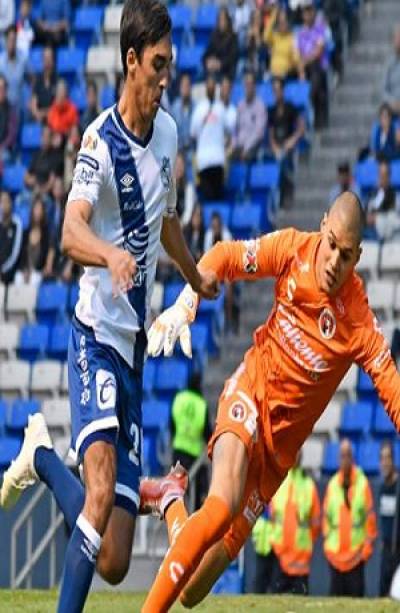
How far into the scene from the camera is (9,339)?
2602cm

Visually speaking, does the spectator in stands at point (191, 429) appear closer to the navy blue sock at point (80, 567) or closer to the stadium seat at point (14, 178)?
the stadium seat at point (14, 178)

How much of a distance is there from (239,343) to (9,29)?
7.21m

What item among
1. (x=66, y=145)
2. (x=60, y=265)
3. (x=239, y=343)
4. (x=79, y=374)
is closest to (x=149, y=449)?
(x=239, y=343)

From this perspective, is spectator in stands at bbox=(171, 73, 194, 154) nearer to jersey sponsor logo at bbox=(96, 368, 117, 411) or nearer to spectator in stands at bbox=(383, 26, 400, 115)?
spectator in stands at bbox=(383, 26, 400, 115)

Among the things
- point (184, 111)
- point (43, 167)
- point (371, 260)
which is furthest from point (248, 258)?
point (43, 167)

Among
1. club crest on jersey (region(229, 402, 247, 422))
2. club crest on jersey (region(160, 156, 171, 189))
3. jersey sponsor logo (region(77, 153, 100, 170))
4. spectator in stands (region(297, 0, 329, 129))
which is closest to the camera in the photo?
jersey sponsor logo (region(77, 153, 100, 170))

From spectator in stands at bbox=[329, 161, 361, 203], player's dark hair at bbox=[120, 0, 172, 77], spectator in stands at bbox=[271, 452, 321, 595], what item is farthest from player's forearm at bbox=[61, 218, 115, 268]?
spectator in stands at bbox=[329, 161, 361, 203]

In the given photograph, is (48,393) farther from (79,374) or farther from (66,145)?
(79,374)

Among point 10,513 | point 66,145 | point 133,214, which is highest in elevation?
point 133,214

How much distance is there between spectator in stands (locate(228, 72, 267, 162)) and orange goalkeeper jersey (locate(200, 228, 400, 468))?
1446cm

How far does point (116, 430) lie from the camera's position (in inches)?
419

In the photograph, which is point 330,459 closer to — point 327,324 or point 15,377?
point 15,377

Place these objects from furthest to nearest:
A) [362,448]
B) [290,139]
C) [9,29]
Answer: [9,29] → [290,139] → [362,448]

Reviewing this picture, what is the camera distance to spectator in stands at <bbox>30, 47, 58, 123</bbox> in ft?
94.2
